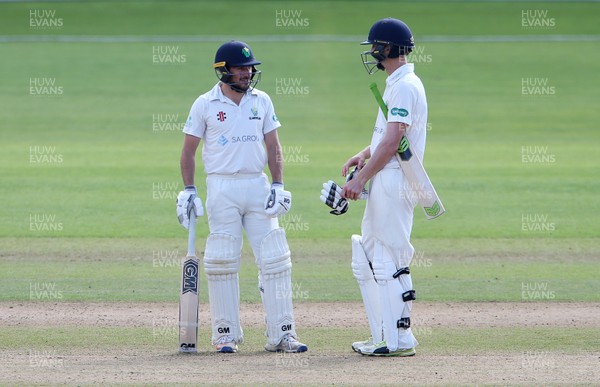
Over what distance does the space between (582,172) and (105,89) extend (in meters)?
14.9

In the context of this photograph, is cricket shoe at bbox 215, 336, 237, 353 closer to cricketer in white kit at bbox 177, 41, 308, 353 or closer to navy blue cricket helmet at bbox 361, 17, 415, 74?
cricketer in white kit at bbox 177, 41, 308, 353

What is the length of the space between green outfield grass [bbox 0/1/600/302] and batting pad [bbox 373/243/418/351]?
254cm

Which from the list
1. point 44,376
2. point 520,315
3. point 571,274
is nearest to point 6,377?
point 44,376

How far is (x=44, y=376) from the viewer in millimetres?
7652

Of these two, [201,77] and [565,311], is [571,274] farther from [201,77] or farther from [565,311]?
[201,77]

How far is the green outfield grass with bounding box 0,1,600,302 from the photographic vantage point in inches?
494

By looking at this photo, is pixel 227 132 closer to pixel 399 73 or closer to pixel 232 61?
pixel 232 61

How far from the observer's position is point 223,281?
28.8 feet

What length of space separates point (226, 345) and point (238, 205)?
43.2 inches

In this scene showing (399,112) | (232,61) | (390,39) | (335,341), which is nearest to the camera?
(399,112)

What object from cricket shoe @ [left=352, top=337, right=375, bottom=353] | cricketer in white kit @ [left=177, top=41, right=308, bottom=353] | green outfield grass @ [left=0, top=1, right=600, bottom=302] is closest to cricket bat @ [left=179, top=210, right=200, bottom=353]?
cricketer in white kit @ [left=177, top=41, right=308, bottom=353]

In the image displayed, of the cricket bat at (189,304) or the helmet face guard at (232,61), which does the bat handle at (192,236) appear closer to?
the cricket bat at (189,304)

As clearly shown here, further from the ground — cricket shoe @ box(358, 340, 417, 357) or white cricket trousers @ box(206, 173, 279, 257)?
white cricket trousers @ box(206, 173, 279, 257)

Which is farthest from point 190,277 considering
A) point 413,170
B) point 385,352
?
point 413,170
